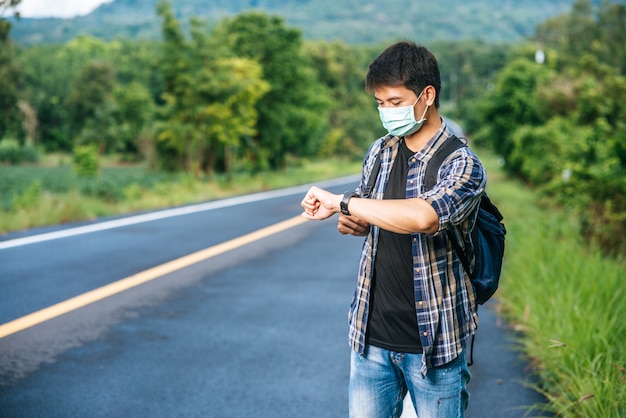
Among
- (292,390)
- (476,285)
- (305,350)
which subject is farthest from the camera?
(305,350)

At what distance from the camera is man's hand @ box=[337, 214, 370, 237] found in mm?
2791

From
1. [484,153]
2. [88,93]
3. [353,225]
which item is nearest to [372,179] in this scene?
[353,225]

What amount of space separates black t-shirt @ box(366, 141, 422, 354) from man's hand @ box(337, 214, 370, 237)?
0.11 meters

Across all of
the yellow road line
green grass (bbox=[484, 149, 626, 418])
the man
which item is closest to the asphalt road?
the yellow road line

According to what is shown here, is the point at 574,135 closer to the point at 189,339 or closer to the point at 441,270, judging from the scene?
the point at 189,339

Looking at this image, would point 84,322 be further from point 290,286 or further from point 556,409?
point 556,409

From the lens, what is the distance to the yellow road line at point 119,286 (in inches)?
240

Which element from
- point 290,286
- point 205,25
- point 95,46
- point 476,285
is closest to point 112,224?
point 290,286

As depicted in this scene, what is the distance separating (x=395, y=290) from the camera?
8.73 feet

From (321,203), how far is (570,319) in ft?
10.5

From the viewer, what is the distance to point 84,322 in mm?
6199

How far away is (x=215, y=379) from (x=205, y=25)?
66.1 ft

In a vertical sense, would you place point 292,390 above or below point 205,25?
below

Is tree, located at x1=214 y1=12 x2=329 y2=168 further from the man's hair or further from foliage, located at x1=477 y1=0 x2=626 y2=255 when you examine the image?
the man's hair
